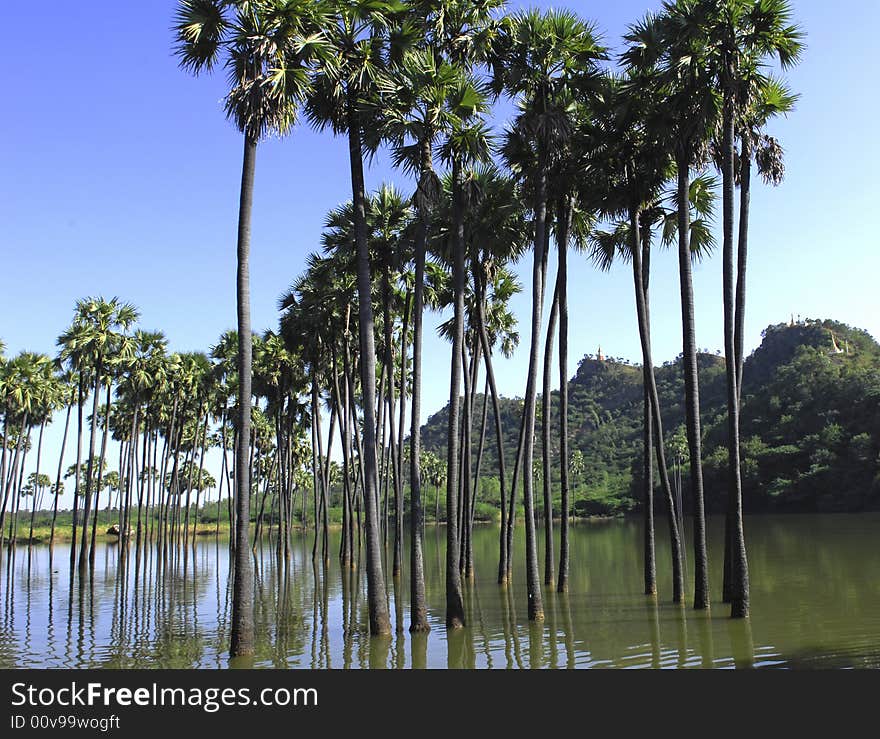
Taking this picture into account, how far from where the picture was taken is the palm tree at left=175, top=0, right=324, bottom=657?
14.4 meters

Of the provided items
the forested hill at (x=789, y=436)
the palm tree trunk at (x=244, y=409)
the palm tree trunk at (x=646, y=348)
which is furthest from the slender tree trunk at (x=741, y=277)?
the forested hill at (x=789, y=436)

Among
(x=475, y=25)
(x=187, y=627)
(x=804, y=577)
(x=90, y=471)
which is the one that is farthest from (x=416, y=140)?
(x=90, y=471)

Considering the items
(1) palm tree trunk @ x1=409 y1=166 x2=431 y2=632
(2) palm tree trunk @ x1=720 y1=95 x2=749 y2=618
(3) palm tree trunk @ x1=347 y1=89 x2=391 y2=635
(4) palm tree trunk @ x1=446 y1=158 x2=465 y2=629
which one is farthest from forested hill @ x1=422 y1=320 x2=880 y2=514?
(3) palm tree trunk @ x1=347 y1=89 x2=391 y2=635

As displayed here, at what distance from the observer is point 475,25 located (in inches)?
688

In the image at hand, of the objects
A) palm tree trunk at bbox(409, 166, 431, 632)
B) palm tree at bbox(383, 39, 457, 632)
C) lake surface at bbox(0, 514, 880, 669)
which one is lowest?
lake surface at bbox(0, 514, 880, 669)

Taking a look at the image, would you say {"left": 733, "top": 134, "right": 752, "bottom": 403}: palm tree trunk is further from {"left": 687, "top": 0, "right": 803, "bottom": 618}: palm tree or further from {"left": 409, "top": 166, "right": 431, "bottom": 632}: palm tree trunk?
{"left": 409, "top": 166, "right": 431, "bottom": 632}: palm tree trunk

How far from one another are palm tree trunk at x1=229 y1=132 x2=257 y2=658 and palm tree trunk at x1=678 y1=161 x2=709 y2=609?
10108 millimetres

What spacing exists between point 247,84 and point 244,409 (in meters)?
6.30

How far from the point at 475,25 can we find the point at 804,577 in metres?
20.1

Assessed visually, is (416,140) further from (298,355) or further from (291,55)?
(298,355)
